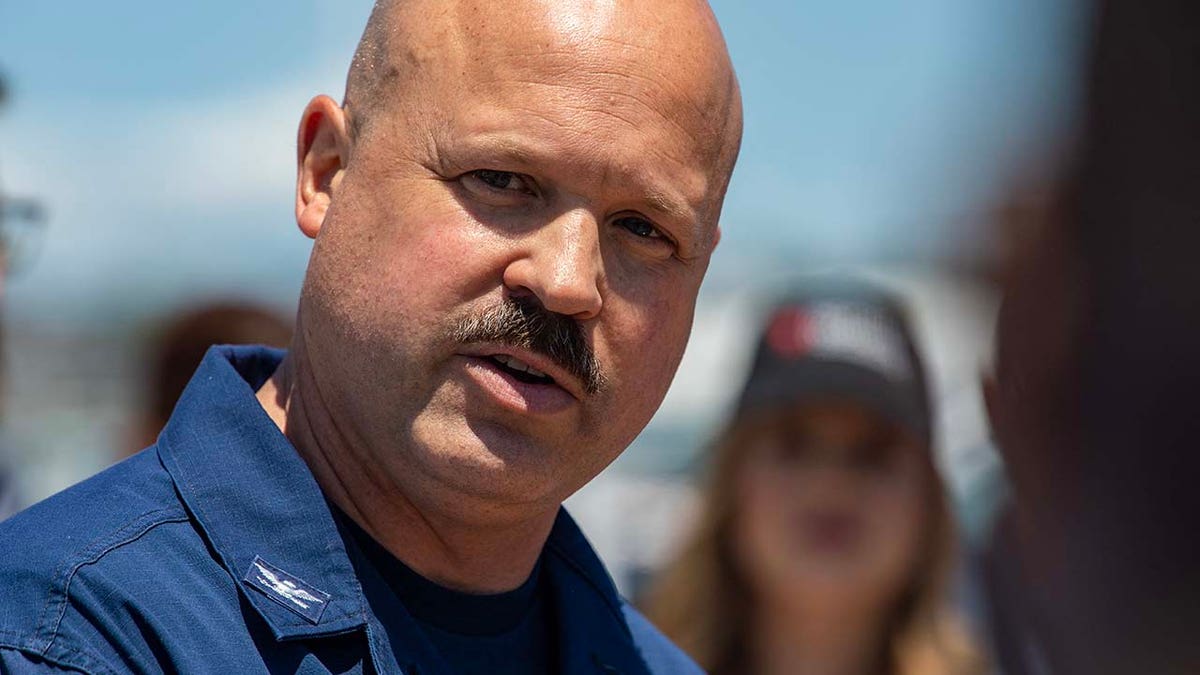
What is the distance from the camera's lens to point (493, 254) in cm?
194

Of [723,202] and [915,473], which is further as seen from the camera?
[915,473]

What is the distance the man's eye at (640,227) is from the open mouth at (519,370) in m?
0.23

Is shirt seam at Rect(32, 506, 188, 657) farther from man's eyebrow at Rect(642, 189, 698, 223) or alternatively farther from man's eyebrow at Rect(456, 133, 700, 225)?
man's eyebrow at Rect(642, 189, 698, 223)

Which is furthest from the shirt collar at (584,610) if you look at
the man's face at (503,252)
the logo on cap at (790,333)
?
the logo on cap at (790,333)

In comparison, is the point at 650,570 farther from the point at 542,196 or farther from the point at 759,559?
the point at 542,196

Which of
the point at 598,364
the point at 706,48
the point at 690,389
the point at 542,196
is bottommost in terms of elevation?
the point at 690,389

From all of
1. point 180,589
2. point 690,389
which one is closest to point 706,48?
point 180,589

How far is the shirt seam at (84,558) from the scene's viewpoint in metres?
1.68

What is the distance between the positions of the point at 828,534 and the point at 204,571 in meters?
2.35

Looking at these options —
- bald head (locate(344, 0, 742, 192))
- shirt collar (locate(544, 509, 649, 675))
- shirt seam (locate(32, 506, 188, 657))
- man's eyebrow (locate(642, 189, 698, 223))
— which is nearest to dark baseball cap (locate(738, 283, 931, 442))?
shirt collar (locate(544, 509, 649, 675))

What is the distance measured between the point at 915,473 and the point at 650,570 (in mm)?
1385

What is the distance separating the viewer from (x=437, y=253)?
1.94 m

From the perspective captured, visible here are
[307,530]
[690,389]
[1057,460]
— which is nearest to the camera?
[1057,460]

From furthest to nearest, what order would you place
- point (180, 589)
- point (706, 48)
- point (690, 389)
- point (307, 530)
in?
1. point (690, 389)
2. point (706, 48)
3. point (307, 530)
4. point (180, 589)
